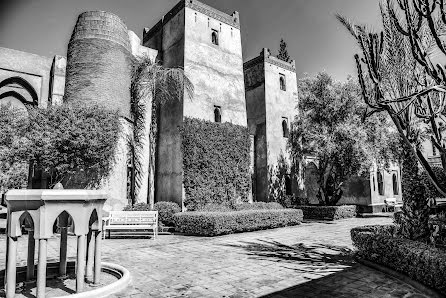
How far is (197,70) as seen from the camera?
65.2 ft

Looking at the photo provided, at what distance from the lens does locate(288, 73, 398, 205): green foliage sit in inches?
786

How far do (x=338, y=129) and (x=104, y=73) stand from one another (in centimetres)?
1443

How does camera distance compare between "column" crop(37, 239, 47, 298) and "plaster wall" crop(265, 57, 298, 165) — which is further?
"plaster wall" crop(265, 57, 298, 165)

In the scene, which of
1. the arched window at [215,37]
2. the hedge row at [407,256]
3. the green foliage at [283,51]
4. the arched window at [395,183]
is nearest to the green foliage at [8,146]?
the arched window at [215,37]

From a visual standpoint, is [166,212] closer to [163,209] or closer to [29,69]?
[163,209]

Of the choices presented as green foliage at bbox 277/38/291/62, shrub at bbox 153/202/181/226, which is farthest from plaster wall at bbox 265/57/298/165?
green foliage at bbox 277/38/291/62

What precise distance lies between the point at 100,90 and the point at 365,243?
14528 millimetres

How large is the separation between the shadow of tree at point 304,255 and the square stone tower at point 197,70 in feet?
25.2

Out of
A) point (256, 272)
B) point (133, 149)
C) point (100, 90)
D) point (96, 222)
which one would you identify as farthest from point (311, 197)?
point (96, 222)

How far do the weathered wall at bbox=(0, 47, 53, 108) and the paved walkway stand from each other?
55.3 feet

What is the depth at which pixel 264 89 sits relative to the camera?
2523cm

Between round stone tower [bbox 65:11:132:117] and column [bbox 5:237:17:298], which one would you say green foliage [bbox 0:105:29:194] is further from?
column [bbox 5:237:17:298]

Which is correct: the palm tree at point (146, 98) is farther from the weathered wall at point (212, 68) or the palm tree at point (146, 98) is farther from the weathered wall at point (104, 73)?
the weathered wall at point (212, 68)

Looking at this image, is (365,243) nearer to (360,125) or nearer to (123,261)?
(123,261)
